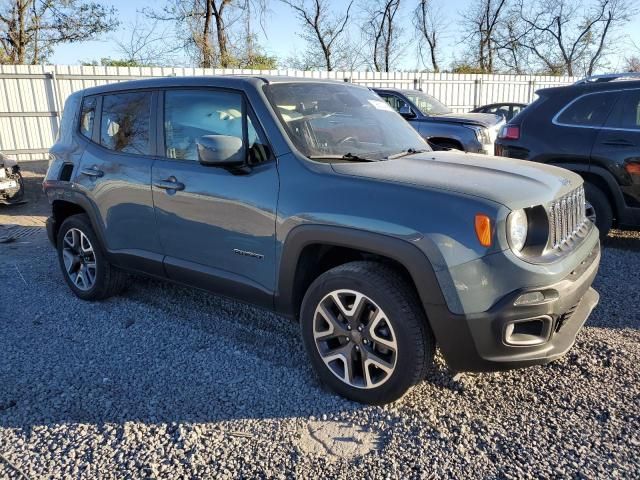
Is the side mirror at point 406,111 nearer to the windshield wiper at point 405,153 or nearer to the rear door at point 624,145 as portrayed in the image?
the rear door at point 624,145

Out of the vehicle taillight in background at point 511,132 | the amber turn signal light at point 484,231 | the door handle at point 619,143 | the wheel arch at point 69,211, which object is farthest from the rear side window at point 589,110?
the wheel arch at point 69,211

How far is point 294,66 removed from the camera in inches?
1357

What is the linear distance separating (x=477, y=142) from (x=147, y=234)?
24.3ft

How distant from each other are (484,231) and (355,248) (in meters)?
0.67

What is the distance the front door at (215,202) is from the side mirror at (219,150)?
13 cm

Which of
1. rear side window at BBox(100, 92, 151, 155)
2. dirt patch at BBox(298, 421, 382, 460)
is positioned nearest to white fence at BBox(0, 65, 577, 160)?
rear side window at BBox(100, 92, 151, 155)

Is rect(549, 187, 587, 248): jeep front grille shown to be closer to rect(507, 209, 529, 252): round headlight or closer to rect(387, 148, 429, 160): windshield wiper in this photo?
rect(507, 209, 529, 252): round headlight

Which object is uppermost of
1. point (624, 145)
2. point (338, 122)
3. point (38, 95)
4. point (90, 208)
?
point (38, 95)

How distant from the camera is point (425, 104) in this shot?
36.9 ft

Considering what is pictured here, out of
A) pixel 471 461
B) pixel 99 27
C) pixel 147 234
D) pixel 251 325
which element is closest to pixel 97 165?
pixel 147 234

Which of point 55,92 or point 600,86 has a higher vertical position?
point 55,92

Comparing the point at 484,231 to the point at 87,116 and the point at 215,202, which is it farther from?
the point at 87,116

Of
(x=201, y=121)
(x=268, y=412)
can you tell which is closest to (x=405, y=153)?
(x=201, y=121)

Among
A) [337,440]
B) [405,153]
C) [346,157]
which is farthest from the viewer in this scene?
[405,153]
